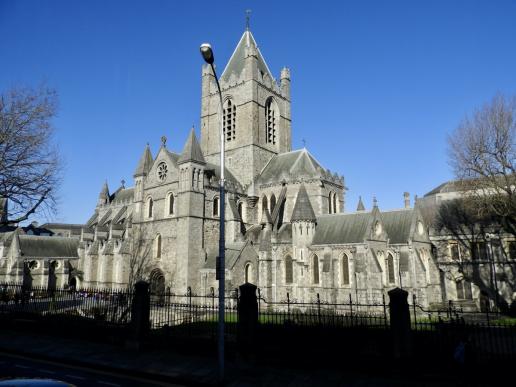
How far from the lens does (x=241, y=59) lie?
47.0m

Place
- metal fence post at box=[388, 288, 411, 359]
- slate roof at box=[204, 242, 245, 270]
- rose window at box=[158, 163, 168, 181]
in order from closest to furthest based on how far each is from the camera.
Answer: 1. metal fence post at box=[388, 288, 411, 359]
2. slate roof at box=[204, 242, 245, 270]
3. rose window at box=[158, 163, 168, 181]

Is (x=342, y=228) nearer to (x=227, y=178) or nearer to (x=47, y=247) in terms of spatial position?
(x=227, y=178)

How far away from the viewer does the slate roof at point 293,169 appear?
38656 mm

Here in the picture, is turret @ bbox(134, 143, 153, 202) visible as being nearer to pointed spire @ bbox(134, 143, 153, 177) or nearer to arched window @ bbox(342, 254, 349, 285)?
pointed spire @ bbox(134, 143, 153, 177)

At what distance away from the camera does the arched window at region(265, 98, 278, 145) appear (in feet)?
152

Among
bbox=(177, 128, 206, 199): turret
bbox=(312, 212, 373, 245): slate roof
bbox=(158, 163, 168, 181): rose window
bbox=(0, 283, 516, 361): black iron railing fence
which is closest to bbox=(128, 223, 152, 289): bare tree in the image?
bbox=(158, 163, 168, 181): rose window

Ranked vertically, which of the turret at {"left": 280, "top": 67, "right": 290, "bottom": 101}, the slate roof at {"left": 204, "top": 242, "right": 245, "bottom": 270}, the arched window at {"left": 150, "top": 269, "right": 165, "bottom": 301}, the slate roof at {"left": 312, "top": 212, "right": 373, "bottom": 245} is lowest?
the arched window at {"left": 150, "top": 269, "right": 165, "bottom": 301}

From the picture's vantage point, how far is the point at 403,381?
10.3 metres

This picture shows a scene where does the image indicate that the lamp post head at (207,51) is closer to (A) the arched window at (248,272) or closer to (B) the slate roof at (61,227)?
(A) the arched window at (248,272)

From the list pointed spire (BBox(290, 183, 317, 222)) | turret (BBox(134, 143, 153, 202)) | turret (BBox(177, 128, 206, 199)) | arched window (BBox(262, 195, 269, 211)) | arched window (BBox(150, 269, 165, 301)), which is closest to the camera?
turret (BBox(177, 128, 206, 199))

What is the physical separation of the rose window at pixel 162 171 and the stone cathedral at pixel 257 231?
0.44 feet

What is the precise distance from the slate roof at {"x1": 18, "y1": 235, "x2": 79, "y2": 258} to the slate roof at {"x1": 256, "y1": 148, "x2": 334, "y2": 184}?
105 ft

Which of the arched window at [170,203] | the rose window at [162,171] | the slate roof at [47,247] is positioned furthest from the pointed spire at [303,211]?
the slate roof at [47,247]

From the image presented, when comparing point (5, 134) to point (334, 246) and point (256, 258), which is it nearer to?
point (256, 258)
